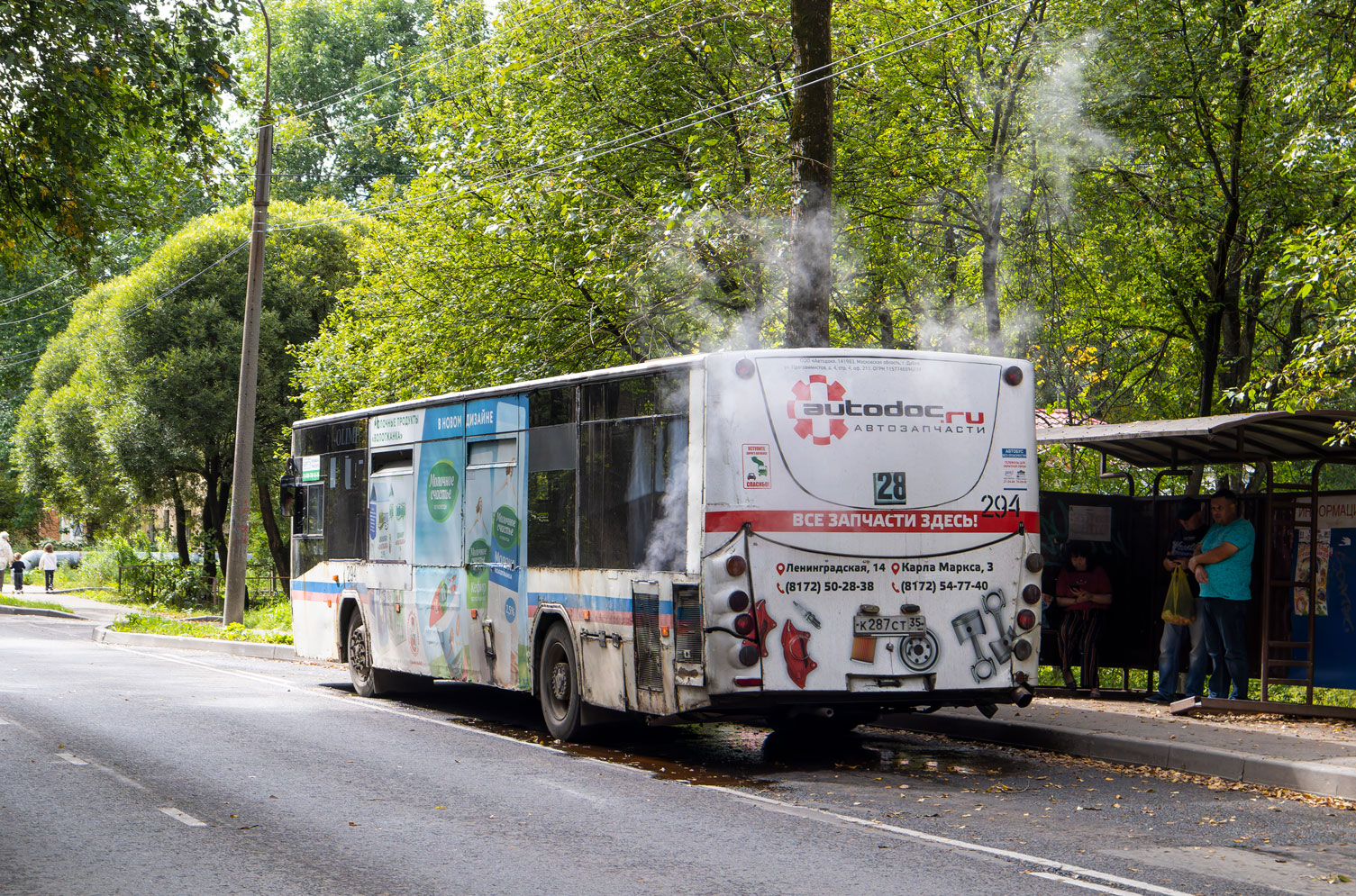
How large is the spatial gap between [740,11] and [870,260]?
418 cm

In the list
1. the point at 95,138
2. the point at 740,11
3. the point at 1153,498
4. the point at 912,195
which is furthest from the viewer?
the point at 912,195

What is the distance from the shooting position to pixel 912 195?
1948 centimetres

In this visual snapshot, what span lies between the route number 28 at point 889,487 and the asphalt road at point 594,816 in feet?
6.32

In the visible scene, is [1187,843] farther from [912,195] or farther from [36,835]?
[912,195]

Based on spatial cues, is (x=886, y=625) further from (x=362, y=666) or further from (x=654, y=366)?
(x=362, y=666)

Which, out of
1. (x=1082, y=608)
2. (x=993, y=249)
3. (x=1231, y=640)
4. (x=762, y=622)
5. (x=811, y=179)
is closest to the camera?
(x=762, y=622)

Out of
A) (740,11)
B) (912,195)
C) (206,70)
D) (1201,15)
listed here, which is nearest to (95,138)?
(206,70)

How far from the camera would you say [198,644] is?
23016mm

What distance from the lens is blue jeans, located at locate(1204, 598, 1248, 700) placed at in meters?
12.6

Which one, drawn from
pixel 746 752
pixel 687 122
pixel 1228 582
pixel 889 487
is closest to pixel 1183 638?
pixel 1228 582

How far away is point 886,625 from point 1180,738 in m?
2.62

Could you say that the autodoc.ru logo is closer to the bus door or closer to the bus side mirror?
the bus door

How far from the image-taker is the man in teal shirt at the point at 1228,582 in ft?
41.2

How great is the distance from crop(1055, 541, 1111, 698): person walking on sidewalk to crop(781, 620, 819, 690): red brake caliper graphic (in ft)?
17.0
